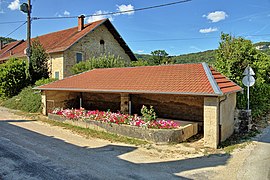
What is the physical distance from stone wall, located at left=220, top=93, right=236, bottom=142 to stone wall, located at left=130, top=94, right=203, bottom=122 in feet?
4.53

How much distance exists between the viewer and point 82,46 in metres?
24.2

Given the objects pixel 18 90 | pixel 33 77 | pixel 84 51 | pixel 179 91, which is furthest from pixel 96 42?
pixel 179 91

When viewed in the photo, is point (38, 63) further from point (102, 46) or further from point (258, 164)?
point (258, 164)

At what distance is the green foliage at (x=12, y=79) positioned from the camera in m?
20.3

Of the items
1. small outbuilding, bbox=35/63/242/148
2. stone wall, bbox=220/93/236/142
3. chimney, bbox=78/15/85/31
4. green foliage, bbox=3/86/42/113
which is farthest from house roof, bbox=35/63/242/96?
chimney, bbox=78/15/85/31

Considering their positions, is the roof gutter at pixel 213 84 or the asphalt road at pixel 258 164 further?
the roof gutter at pixel 213 84

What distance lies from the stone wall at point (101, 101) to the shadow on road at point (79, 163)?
5.42 m

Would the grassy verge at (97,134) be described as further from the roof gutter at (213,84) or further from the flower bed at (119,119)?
the roof gutter at (213,84)

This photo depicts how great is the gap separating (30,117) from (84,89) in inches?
187

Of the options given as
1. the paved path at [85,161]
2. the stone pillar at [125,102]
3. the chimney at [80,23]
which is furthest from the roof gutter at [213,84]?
the chimney at [80,23]

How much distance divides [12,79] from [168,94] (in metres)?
16.3

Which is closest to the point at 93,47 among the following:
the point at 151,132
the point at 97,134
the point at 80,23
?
the point at 80,23

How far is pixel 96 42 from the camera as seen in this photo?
2578cm

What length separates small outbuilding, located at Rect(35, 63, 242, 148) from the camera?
810cm
